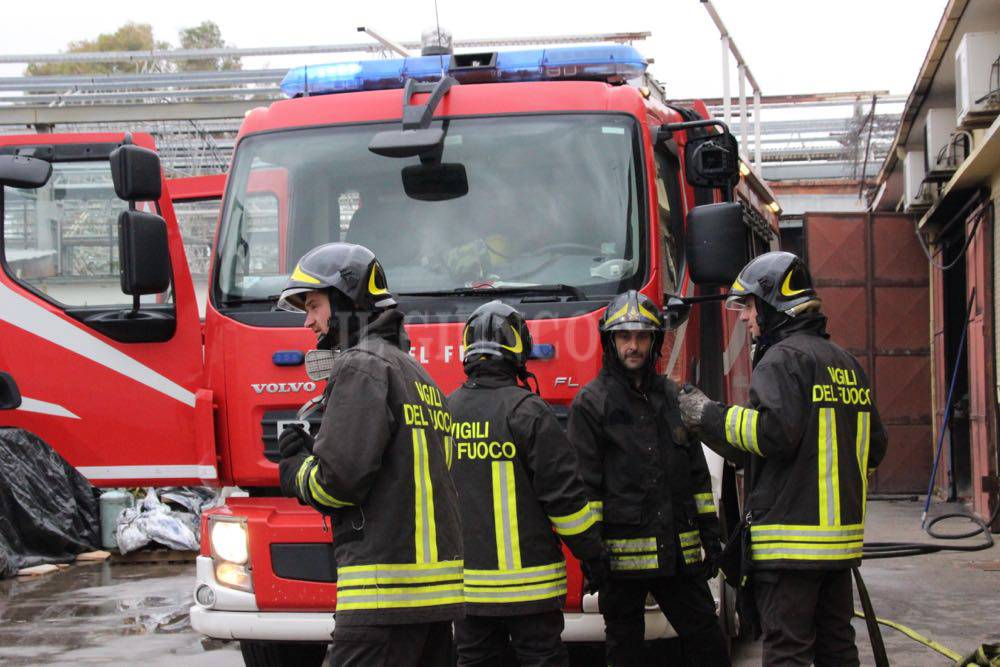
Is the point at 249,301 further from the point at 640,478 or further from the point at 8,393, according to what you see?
the point at 640,478

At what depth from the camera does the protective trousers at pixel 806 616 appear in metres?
4.79

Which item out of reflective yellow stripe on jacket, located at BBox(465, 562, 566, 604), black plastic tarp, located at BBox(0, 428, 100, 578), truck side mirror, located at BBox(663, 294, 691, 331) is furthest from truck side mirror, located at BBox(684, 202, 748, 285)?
black plastic tarp, located at BBox(0, 428, 100, 578)

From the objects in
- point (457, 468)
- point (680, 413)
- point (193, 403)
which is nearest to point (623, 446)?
point (680, 413)

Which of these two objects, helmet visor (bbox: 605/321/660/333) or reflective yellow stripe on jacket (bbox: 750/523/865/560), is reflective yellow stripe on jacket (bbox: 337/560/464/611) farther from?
helmet visor (bbox: 605/321/660/333)

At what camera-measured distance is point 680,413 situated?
5355 millimetres

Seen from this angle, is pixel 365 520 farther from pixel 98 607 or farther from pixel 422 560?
pixel 98 607

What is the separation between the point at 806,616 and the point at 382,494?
78.8 inches

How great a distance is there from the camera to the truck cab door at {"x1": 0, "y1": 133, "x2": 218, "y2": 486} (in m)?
5.62

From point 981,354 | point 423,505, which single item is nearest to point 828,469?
point 423,505

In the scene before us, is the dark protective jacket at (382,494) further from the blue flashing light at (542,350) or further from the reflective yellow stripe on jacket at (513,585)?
the blue flashing light at (542,350)

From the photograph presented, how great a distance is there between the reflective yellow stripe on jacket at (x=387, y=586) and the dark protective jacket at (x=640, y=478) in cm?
170

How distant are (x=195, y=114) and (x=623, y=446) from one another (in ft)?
34.3

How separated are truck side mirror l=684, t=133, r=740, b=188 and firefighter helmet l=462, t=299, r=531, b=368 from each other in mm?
1355

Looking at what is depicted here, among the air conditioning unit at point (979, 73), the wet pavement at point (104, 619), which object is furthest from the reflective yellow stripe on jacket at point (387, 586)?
the air conditioning unit at point (979, 73)
